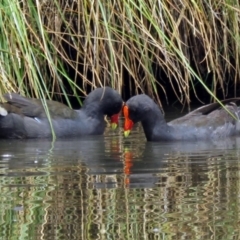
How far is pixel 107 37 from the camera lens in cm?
951

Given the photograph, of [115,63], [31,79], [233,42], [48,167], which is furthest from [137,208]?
[233,42]

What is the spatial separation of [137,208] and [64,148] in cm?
302

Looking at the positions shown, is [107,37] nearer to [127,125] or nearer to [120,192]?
[127,125]

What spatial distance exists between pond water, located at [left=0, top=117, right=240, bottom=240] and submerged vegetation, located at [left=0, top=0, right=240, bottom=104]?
0.88m

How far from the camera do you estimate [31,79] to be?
865 cm

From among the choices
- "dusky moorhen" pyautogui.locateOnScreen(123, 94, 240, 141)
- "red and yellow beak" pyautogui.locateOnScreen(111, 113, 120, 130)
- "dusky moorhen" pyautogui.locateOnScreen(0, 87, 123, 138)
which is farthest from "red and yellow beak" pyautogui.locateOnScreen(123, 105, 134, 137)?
"red and yellow beak" pyautogui.locateOnScreen(111, 113, 120, 130)

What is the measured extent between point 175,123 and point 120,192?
3.52m

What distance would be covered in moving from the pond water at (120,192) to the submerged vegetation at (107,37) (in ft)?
2.88

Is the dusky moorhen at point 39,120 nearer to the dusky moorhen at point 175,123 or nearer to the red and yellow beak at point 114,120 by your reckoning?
the red and yellow beak at point 114,120

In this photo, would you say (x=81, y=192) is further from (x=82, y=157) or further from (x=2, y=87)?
(x=2, y=87)

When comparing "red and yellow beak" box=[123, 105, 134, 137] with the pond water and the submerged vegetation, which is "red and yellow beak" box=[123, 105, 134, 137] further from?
the pond water

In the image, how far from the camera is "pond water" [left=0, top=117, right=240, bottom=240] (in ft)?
15.5

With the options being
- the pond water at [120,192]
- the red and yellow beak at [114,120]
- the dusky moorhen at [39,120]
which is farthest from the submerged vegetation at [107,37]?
the pond water at [120,192]

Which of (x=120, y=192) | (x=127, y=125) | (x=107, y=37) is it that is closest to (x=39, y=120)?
(x=127, y=125)
